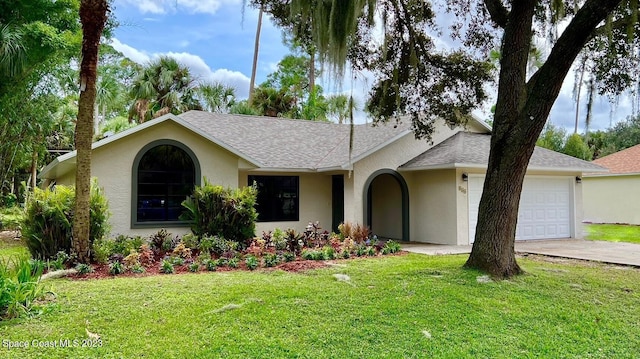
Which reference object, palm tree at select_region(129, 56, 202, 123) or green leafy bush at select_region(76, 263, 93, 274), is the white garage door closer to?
green leafy bush at select_region(76, 263, 93, 274)

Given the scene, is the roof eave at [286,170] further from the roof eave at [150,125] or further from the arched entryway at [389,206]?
the arched entryway at [389,206]

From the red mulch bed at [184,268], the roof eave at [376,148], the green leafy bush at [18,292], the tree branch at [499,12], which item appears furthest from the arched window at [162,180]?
the tree branch at [499,12]

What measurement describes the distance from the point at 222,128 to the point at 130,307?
34.7 ft

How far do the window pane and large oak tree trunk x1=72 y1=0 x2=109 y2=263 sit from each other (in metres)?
3.24

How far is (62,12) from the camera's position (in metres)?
12.3

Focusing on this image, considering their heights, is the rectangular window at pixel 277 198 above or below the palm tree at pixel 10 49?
below

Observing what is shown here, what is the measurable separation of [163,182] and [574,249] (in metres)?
11.3

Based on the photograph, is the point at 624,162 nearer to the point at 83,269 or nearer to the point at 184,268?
the point at 184,268

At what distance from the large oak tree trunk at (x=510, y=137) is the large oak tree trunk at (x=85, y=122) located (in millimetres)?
7285

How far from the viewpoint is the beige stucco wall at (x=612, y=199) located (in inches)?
816

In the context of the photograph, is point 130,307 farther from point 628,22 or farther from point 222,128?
point 222,128

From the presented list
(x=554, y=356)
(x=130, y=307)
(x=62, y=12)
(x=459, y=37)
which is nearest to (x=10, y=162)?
(x=62, y=12)

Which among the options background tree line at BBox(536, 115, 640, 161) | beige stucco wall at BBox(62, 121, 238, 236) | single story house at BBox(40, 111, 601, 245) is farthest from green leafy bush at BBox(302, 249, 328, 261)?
background tree line at BBox(536, 115, 640, 161)

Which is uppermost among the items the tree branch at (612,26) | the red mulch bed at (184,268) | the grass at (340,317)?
the tree branch at (612,26)
